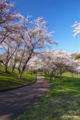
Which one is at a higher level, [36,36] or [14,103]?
[36,36]

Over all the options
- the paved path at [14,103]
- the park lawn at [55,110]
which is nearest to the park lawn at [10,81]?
the paved path at [14,103]

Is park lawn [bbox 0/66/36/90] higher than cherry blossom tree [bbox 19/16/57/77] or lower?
lower

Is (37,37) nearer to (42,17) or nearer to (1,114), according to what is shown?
(42,17)

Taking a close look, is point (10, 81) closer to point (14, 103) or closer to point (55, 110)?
point (14, 103)

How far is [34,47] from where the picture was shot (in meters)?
18.6

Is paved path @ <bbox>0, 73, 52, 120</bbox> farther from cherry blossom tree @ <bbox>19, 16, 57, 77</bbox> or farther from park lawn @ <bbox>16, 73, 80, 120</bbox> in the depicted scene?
cherry blossom tree @ <bbox>19, 16, 57, 77</bbox>

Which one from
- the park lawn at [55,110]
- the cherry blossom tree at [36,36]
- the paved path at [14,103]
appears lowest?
the paved path at [14,103]

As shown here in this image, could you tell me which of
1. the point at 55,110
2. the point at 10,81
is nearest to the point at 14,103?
the point at 55,110

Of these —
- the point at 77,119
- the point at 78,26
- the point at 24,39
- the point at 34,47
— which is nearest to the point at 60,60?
the point at 34,47

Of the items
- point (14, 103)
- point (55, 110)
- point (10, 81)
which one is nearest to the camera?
point (55, 110)

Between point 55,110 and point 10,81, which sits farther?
point 10,81

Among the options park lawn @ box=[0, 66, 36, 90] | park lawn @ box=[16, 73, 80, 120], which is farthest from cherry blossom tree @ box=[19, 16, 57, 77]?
park lawn @ box=[16, 73, 80, 120]

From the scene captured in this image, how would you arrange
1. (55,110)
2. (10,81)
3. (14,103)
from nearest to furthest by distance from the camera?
(55,110)
(14,103)
(10,81)

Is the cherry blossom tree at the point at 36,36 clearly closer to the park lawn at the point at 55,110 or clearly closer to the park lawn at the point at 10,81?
the park lawn at the point at 10,81
